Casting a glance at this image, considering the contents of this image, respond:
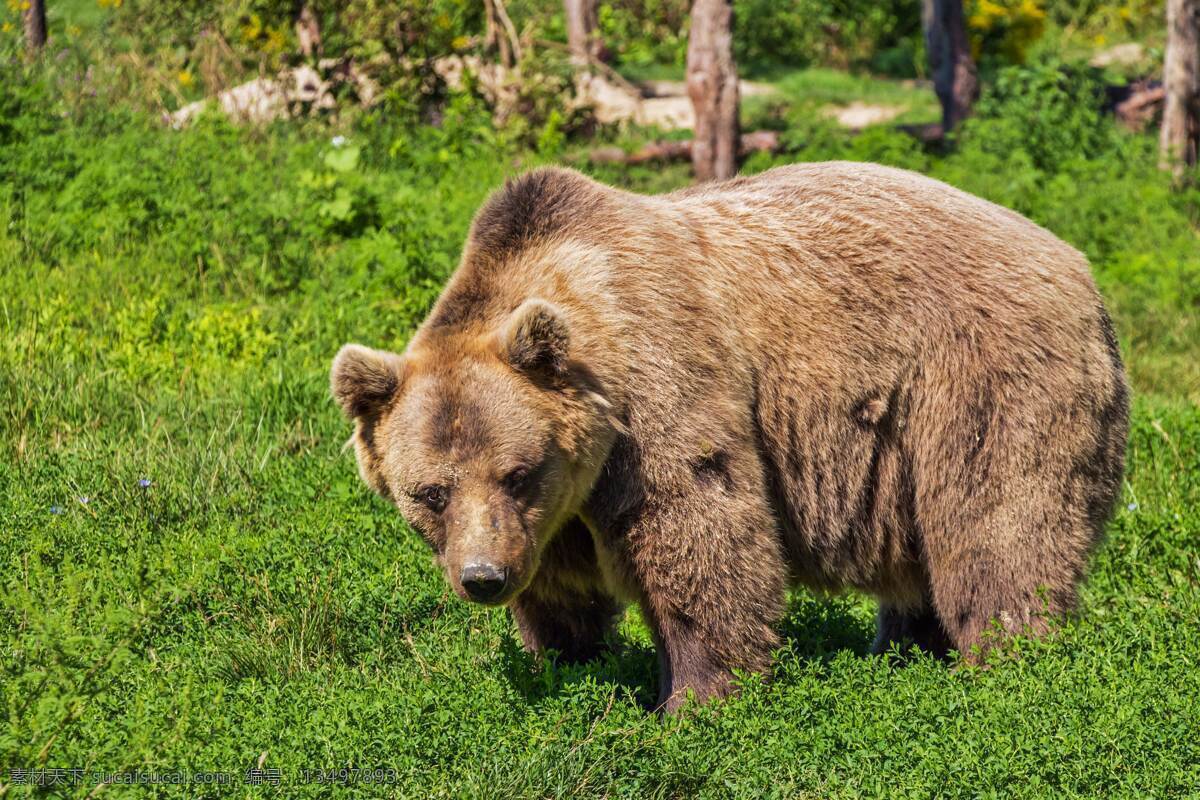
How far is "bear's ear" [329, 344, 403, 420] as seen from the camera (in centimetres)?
463

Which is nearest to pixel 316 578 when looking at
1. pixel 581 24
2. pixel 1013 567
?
pixel 1013 567

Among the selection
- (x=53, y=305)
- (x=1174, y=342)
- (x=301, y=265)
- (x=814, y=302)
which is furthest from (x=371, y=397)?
(x=1174, y=342)

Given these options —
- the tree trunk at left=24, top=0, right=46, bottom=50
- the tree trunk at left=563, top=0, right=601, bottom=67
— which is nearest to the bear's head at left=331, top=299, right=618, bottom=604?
the tree trunk at left=24, top=0, right=46, bottom=50

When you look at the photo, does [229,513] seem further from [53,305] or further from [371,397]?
[53,305]

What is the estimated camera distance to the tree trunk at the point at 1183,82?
1370cm

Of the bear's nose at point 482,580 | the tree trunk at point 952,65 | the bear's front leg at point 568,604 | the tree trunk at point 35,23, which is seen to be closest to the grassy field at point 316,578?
the bear's front leg at point 568,604

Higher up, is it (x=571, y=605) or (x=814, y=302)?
(x=814, y=302)

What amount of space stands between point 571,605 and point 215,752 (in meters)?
1.52

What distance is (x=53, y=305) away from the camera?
8.29 meters

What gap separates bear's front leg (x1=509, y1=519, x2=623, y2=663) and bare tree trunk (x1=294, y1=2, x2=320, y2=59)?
29.3ft

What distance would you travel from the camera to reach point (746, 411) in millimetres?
5039

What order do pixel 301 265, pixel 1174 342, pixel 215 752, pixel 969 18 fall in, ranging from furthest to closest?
pixel 969 18, pixel 1174 342, pixel 301 265, pixel 215 752

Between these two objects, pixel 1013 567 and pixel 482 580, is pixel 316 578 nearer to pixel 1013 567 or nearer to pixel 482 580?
pixel 482 580

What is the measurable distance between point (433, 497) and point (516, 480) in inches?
11.6
